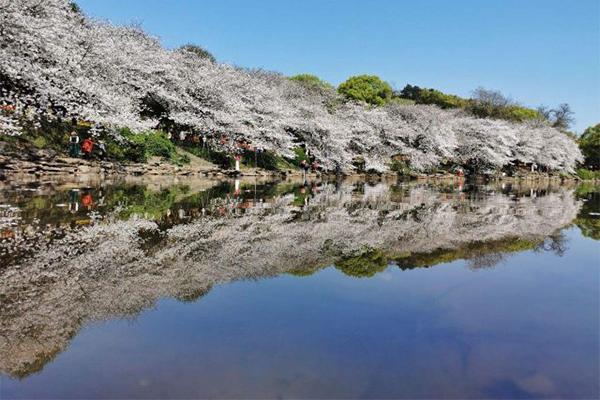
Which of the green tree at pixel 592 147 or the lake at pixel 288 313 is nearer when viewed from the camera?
the lake at pixel 288 313

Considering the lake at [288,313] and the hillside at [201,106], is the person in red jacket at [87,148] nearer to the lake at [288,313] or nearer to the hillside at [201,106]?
the hillside at [201,106]

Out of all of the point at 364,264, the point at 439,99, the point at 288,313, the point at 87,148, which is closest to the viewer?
the point at 288,313

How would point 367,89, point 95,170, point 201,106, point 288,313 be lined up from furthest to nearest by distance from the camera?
point 367,89 → point 201,106 → point 95,170 → point 288,313

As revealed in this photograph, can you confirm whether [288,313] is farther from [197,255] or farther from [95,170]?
[95,170]

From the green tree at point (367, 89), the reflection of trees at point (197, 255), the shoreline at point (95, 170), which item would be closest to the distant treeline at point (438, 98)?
the green tree at point (367, 89)

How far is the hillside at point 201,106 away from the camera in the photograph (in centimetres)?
1853

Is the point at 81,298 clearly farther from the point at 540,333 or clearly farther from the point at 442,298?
the point at 540,333

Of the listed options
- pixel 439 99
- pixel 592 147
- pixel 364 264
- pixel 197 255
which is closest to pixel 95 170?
pixel 197 255

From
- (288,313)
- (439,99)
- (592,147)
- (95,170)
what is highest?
(439,99)

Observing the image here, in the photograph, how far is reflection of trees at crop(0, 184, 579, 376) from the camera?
4.00 meters

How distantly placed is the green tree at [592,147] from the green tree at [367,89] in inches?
1568

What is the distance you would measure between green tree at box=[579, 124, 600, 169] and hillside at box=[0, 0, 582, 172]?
15863 mm

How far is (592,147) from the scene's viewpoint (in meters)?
81.9

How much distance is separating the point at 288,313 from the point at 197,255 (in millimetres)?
2731
